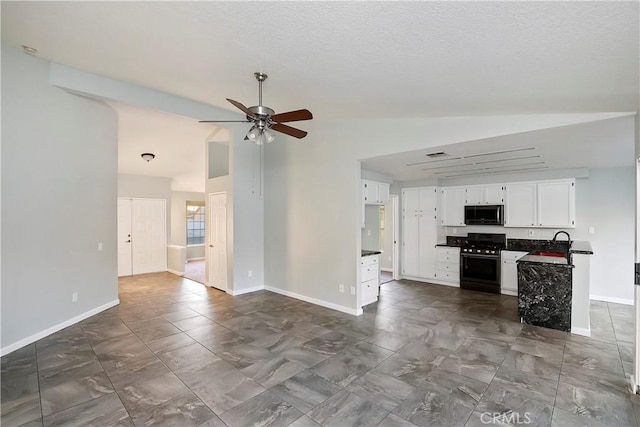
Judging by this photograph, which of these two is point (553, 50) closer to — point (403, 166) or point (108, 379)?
point (403, 166)

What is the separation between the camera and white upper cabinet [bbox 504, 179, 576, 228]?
543 centimetres

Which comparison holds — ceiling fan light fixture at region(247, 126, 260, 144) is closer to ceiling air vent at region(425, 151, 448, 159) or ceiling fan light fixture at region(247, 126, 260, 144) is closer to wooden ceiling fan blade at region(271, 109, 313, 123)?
wooden ceiling fan blade at region(271, 109, 313, 123)

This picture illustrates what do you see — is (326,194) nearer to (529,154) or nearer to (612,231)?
(529,154)

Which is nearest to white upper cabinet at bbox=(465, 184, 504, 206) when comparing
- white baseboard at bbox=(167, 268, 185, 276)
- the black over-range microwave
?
the black over-range microwave

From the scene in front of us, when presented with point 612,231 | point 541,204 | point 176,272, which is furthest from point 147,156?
point 612,231

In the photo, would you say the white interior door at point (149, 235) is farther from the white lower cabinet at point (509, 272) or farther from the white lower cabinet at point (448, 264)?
the white lower cabinet at point (509, 272)

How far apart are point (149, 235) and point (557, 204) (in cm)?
950

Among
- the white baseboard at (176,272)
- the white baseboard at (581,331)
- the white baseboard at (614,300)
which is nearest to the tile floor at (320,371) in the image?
the white baseboard at (581,331)

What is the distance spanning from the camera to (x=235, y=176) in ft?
19.2

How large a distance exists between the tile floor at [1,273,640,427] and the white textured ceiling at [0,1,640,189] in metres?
2.54

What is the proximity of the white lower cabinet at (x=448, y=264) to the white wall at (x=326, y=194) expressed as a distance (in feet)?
9.21

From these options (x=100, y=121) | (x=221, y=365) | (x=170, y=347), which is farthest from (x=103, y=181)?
(x=221, y=365)

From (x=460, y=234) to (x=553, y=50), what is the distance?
549cm

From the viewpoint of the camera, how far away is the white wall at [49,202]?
3297 mm
